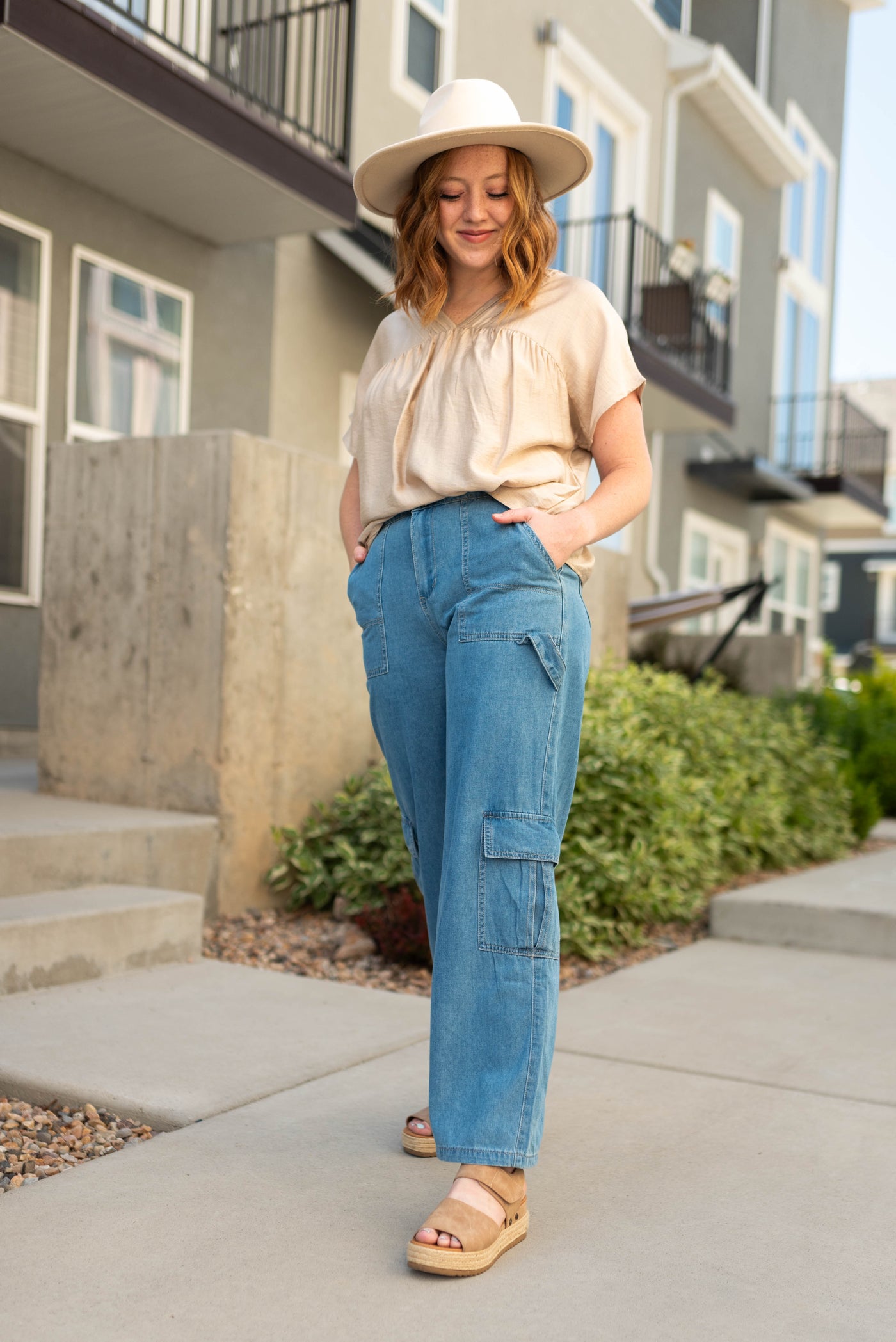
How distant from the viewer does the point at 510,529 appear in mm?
2057

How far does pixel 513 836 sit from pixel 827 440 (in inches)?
615

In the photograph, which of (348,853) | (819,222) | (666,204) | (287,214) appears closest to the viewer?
(348,853)

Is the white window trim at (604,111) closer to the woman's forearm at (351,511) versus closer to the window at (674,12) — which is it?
the window at (674,12)

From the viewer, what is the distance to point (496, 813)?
201cm

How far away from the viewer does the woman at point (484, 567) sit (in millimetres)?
1995

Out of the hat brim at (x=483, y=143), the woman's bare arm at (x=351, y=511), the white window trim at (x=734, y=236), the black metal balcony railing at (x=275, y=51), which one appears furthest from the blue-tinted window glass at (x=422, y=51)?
the woman's bare arm at (x=351, y=511)

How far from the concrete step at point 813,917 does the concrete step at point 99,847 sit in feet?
6.44

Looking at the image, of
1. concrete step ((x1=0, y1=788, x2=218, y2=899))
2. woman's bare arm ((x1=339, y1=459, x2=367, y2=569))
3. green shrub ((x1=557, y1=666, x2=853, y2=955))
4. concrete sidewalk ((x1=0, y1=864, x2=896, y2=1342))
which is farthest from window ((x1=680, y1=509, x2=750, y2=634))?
woman's bare arm ((x1=339, y1=459, x2=367, y2=569))

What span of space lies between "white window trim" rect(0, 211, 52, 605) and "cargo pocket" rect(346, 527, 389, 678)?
4.60 meters

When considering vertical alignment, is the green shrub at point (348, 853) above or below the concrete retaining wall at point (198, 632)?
below

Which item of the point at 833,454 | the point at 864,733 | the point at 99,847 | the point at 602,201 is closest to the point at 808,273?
the point at 833,454

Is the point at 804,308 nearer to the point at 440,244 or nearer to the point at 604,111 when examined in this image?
the point at 604,111

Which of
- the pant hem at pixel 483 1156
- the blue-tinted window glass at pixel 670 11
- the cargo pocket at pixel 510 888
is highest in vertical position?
the blue-tinted window glass at pixel 670 11

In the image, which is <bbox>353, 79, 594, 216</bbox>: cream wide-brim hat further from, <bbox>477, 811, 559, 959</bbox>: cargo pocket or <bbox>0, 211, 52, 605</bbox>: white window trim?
<bbox>0, 211, 52, 605</bbox>: white window trim
